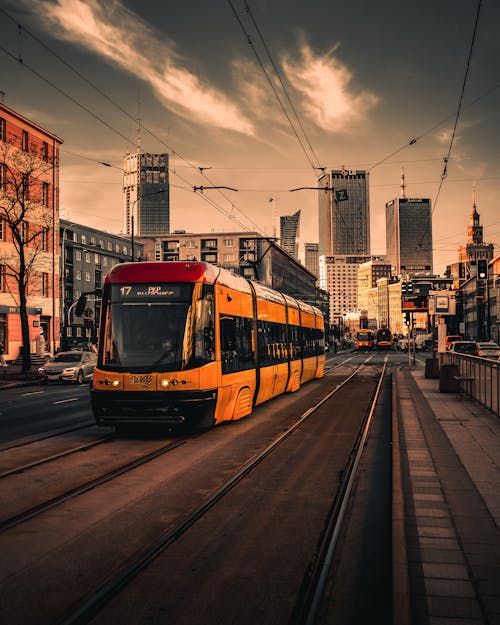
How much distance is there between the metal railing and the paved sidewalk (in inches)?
57.2

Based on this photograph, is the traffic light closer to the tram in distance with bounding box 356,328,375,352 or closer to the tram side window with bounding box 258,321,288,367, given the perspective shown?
the tram side window with bounding box 258,321,288,367

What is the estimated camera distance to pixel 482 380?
16859 millimetres

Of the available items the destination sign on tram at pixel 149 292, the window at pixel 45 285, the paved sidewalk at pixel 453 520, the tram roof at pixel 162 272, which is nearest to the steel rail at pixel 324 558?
the paved sidewalk at pixel 453 520

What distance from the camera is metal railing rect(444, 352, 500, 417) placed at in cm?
1470

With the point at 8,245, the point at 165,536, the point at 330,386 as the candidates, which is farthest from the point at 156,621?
the point at 8,245

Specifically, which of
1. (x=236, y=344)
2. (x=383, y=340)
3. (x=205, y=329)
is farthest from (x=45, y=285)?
(x=383, y=340)

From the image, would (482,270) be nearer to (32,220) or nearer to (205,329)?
(205,329)

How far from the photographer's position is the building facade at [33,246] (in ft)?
149

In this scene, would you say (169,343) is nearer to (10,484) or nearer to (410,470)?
(10,484)

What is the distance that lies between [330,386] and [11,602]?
71.7 ft

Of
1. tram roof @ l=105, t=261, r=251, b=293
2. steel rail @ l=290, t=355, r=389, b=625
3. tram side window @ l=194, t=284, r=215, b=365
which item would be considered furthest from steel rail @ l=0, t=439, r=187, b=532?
tram roof @ l=105, t=261, r=251, b=293

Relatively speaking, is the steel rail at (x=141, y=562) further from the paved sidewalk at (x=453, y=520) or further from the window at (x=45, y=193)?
the window at (x=45, y=193)

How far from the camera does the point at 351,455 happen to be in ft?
34.1

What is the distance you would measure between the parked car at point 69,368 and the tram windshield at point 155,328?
57.2 feet
